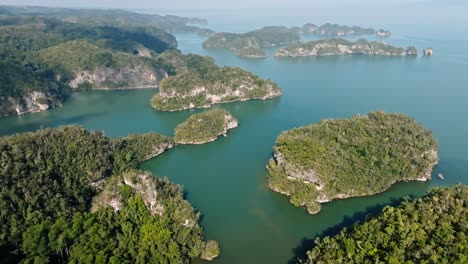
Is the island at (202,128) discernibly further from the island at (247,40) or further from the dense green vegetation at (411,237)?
the island at (247,40)

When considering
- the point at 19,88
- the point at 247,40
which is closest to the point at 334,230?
the point at 19,88

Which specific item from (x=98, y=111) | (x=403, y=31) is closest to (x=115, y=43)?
(x=98, y=111)

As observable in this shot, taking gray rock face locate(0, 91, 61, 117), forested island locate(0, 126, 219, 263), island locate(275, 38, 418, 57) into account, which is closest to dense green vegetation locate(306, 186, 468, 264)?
forested island locate(0, 126, 219, 263)

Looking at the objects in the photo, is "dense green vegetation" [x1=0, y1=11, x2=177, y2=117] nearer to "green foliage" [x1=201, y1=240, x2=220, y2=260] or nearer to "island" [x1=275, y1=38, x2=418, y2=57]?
"island" [x1=275, y1=38, x2=418, y2=57]

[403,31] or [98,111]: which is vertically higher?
[403,31]

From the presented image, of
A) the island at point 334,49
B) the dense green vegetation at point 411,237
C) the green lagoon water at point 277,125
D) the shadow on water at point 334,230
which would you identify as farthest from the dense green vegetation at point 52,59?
the dense green vegetation at point 411,237

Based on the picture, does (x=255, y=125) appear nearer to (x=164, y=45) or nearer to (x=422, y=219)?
(x=422, y=219)
